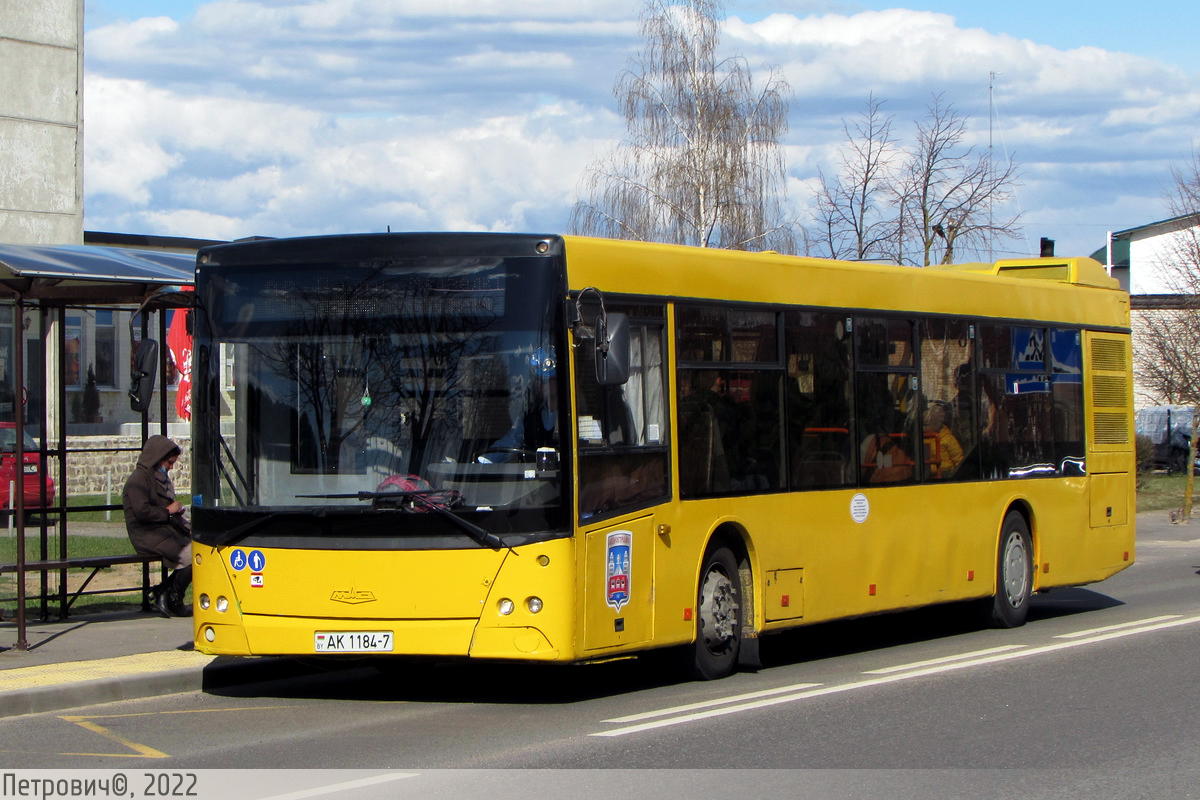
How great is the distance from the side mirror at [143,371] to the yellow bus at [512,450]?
143 cm

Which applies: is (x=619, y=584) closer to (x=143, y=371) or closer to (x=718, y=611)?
(x=718, y=611)

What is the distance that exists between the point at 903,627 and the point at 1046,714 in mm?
5505

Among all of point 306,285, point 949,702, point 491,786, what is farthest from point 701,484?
point 491,786

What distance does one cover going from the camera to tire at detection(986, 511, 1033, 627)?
14.1 m

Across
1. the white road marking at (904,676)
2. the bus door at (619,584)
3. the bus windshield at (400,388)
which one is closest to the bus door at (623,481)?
the bus door at (619,584)

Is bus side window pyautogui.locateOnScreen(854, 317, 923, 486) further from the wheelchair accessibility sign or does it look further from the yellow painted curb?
the yellow painted curb

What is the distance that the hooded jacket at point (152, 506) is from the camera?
1374 centimetres

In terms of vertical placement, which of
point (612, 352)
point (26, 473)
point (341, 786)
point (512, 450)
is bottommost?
point (341, 786)

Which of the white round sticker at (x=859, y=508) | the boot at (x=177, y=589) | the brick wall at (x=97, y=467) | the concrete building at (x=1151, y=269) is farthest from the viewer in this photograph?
the concrete building at (x=1151, y=269)

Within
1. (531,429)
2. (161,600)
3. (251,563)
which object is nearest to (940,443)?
(531,429)

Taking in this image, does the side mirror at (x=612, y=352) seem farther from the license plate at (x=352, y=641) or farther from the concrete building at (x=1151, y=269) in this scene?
the concrete building at (x=1151, y=269)

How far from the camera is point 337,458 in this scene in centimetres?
946

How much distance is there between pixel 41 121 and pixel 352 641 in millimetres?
17682

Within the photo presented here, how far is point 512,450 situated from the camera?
9281mm
